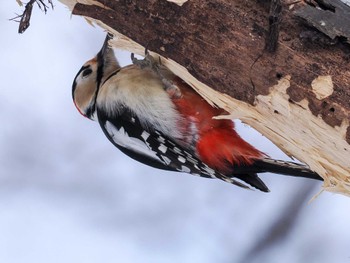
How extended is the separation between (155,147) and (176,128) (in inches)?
4.3

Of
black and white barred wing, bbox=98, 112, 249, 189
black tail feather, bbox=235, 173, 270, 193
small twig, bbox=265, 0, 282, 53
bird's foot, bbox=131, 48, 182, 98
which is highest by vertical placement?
small twig, bbox=265, 0, 282, 53

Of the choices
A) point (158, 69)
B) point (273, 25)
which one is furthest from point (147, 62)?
point (273, 25)

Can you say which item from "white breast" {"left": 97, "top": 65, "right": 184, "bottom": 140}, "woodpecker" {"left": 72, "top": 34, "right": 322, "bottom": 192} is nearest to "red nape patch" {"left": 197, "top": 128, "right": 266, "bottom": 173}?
"woodpecker" {"left": 72, "top": 34, "right": 322, "bottom": 192}

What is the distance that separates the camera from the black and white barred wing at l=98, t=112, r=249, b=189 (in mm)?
2215

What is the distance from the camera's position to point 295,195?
2977 mm

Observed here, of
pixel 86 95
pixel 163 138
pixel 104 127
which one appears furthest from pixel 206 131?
pixel 86 95

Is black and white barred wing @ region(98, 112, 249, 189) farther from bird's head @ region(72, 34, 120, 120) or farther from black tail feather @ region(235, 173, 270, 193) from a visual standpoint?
bird's head @ region(72, 34, 120, 120)

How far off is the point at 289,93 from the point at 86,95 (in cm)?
115

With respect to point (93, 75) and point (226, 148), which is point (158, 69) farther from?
point (93, 75)

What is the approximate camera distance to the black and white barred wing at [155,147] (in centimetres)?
221

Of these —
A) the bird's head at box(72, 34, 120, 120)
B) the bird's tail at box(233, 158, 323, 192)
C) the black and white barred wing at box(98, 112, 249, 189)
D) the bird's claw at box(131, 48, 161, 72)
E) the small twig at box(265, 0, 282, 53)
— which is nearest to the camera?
the small twig at box(265, 0, 282, 53)

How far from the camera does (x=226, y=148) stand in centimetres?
217

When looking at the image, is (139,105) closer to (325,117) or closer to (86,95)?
(86,95)

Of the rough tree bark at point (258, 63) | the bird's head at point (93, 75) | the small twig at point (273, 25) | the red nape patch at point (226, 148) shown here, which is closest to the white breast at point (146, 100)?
the red nape patch at point (226, 148)
